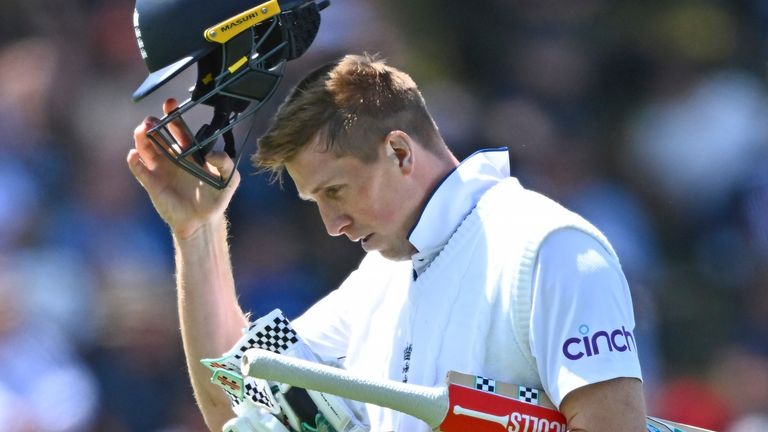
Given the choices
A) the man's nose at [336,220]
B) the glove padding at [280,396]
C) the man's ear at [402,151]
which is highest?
the man's ear at [402,151]

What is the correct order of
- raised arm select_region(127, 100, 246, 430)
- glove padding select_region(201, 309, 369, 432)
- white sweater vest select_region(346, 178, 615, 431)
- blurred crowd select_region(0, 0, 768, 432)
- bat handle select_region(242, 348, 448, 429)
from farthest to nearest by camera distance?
1. blurred crowd select_region(0, 0, 768, 432)
2. raised arm select_region(127, 100, 246, 430)
3. glove padding select_region(201, 309, 369, 432)
4. white sweater vest select_region(346, 178, 615, 431)
5. bat handle select_region(242, 348, 448, 429)

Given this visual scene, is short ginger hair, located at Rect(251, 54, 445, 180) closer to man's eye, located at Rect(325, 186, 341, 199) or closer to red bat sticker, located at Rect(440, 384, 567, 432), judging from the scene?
man's eye, located at Rect(325, 186, 341, 199)

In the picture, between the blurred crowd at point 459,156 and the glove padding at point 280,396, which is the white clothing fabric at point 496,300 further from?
the blurred crowd at point 459,156

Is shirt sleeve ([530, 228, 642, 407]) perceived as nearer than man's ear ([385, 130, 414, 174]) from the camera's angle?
Yes

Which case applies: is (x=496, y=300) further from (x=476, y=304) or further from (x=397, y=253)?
(x=397, y=253)

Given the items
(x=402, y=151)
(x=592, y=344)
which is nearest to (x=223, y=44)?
(x=402, y=151)

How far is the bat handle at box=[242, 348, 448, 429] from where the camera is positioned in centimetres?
193

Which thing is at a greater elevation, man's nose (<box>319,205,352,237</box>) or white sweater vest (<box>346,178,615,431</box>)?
man's nose (<box>319,205,352,237</box>)

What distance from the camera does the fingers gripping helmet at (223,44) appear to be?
7.34 ft

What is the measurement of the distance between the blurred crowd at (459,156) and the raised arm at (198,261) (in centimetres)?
213

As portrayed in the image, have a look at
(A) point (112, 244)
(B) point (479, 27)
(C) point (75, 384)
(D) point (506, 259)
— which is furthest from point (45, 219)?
(D) point (506, 259)

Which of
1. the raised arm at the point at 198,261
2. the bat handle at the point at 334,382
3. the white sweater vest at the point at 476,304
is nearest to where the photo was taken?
the bat handle at the point at 334,382

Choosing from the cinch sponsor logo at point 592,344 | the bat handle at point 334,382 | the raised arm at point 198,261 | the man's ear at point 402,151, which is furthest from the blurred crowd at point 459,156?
the bat handle at point 334,382

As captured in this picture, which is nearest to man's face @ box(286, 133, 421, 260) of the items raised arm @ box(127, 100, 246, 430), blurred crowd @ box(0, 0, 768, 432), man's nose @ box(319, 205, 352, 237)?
man's nose @ box(319, 205, 352, 237)
